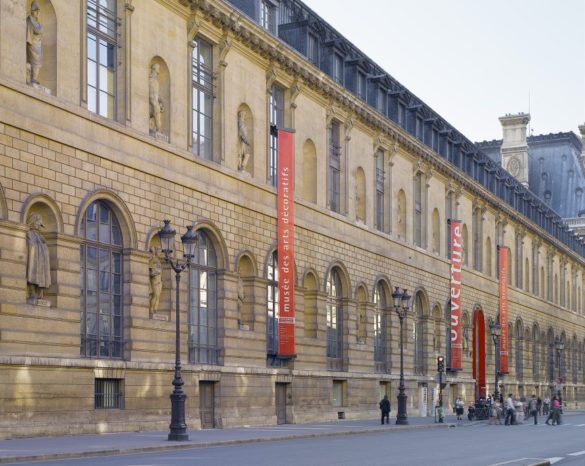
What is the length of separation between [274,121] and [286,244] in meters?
5.37

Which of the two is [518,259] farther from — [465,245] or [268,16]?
[268,16]

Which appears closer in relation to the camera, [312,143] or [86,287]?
[86,287]

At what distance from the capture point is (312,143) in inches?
2124

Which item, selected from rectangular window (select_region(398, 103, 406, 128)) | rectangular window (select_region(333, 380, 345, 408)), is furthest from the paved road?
rectangular window (select_region(398, 103, 406, 128))

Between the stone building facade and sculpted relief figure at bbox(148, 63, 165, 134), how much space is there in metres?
0.14

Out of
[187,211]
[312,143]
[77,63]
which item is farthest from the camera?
[312,143]

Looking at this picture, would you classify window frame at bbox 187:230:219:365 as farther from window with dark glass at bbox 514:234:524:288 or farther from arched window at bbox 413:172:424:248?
window with dark glass at bbox 514:234:524:288

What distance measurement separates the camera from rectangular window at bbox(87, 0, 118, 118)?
36.8 meters

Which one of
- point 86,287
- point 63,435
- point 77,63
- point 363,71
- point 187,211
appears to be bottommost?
point 63,435

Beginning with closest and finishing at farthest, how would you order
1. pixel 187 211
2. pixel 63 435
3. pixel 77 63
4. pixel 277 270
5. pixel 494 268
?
pixel 63 435
pixel 77 63
pixel 187 211
pixel 277 270
pixel 494 268

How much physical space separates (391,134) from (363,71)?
453cm

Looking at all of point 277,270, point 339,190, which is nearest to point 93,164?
point 277,270

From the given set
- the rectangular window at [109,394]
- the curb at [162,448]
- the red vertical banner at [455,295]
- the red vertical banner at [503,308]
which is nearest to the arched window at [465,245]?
the red vertical banner at [503,308]

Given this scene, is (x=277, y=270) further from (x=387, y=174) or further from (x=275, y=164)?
(x=387, y=174)
